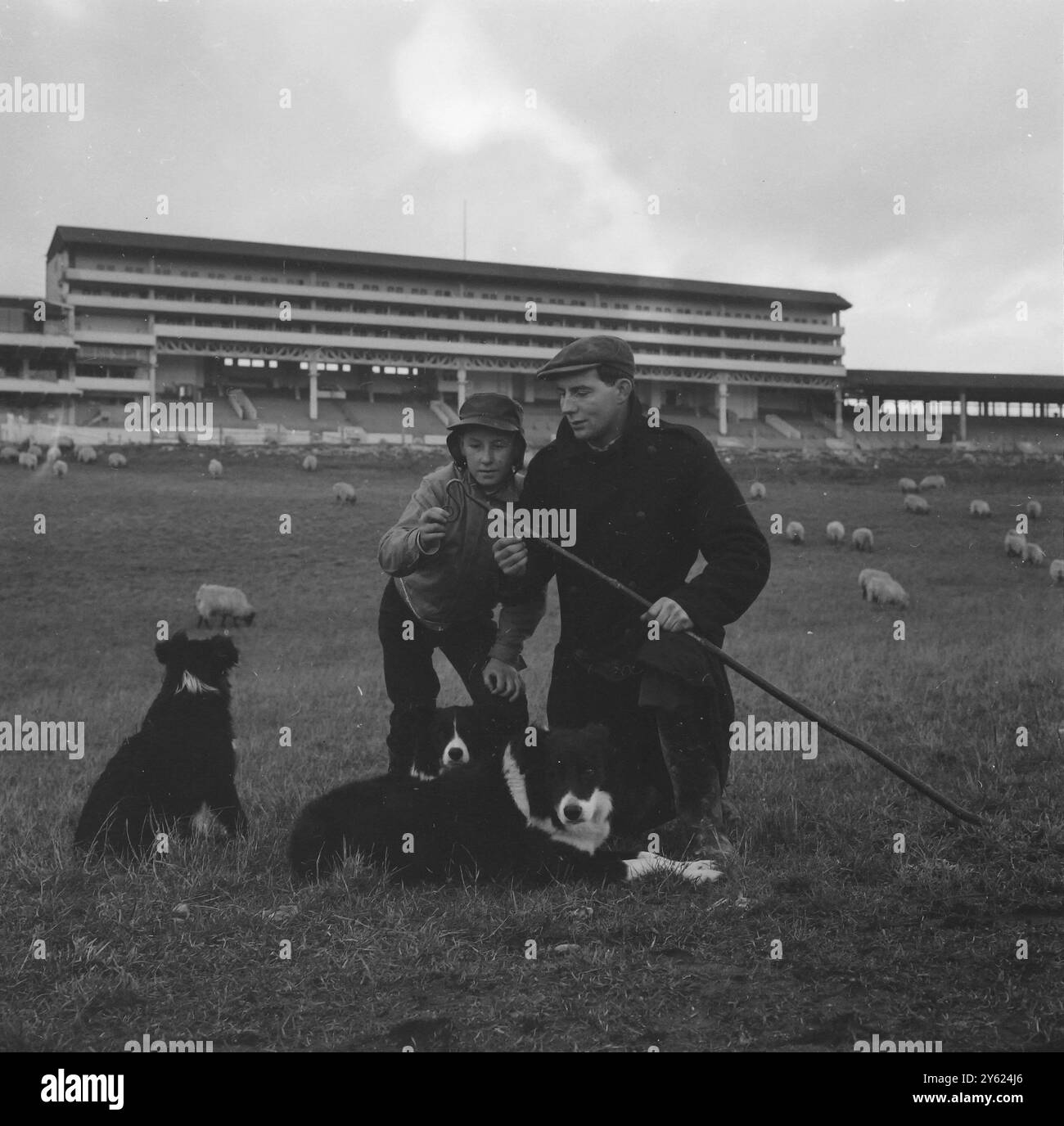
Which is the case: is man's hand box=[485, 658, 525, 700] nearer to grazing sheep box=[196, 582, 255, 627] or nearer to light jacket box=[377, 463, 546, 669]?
light jacket box=[377, 463, 546, 669]

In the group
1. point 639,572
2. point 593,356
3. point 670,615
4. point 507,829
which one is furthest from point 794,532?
point 507,829

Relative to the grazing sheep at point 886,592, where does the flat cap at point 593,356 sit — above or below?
above

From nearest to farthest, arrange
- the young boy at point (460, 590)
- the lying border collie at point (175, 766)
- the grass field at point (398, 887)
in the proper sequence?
the grass field at point (398, 887) < the lying border collie at point (175, 766) < the young boy at point (460, 590)

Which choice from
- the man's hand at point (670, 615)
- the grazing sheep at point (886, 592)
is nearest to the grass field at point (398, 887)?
the grazing sheep at point (886, 592)

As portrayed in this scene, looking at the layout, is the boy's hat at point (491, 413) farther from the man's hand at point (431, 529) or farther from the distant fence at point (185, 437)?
the distant fence at point (185, 437)

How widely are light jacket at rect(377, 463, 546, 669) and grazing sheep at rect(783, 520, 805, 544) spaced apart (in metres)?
5.34

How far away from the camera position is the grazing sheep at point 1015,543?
9.45 m

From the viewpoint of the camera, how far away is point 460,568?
4980 millimetres

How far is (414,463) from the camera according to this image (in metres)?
7.35

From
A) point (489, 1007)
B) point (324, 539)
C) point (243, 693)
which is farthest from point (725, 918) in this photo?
point (324, 539)

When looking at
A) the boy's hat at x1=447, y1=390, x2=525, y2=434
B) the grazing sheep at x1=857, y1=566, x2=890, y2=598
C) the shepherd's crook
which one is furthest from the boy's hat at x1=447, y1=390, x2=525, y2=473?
the grazing sheep at x1=857, y1=566, x2=890, y2=598

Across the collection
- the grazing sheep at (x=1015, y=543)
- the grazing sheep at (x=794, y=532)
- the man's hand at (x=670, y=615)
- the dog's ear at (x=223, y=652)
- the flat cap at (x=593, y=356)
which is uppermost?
the flat cap at (x=593, y=356)

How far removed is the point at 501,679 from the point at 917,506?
21.5ft

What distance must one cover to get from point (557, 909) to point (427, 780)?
0.82m
